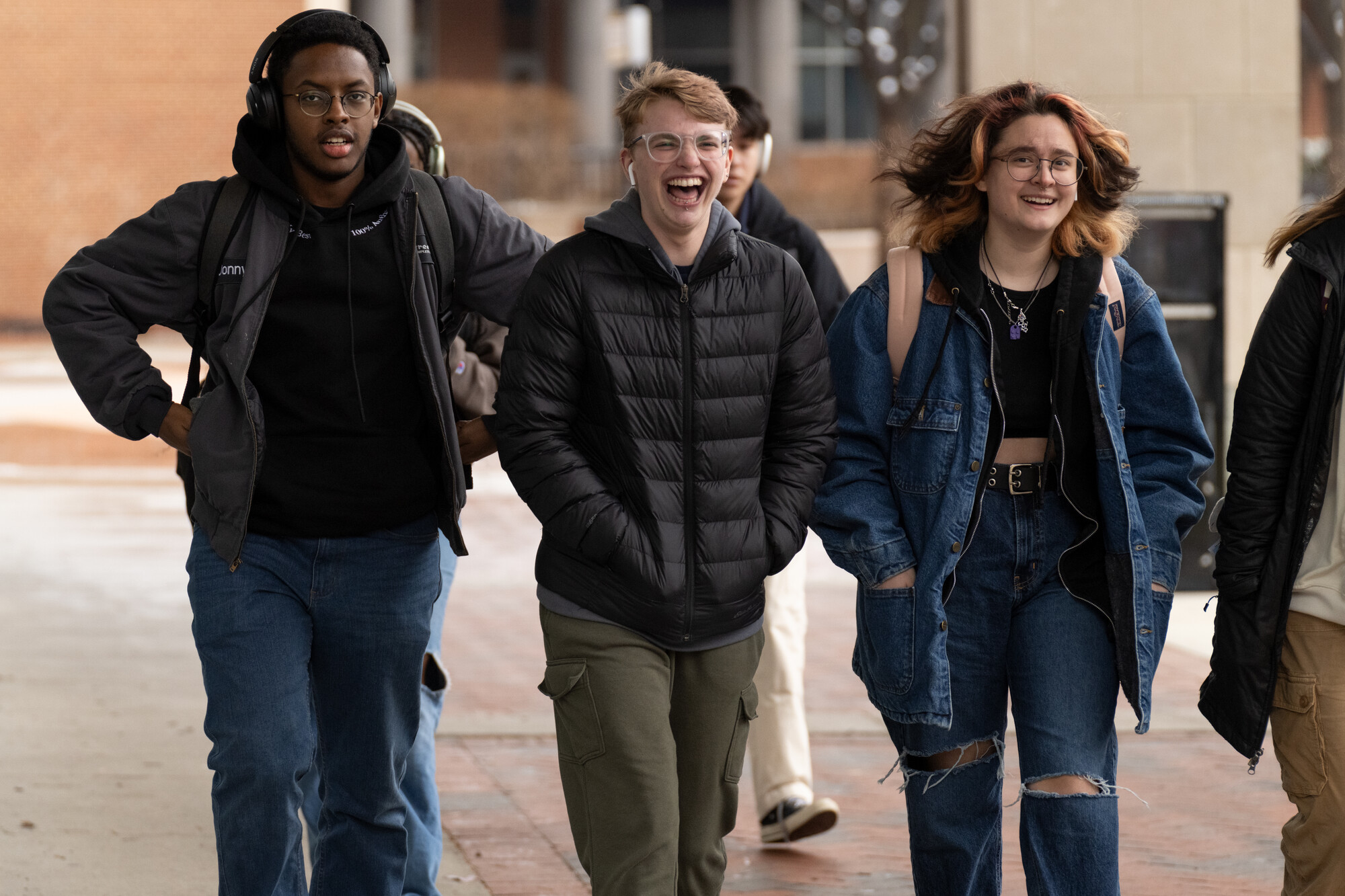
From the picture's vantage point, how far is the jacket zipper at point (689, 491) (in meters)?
3.57

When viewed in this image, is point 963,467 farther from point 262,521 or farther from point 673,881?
point 262,521

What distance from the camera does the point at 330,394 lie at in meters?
3.68

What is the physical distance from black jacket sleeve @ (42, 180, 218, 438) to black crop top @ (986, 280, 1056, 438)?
179 cm

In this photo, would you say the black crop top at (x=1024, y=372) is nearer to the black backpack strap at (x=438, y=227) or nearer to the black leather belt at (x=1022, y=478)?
the black leather belt at (x=1022, y=478)

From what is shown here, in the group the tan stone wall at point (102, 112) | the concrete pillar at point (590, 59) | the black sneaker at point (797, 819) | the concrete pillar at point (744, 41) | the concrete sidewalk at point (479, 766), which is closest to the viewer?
the concrete sidewalk at point (479, 766)

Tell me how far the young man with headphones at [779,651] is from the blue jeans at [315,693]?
5.58 feet

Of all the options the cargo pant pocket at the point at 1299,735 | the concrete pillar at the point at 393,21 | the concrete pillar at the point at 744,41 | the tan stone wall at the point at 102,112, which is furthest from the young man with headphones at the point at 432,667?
the concrete pillar at the point at 744,41

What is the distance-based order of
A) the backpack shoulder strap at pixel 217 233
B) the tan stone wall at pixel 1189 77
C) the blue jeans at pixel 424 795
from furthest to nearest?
the tan stone wall at pixel 1189 77
the blue jeans at pixel 424 795
the backpack shoulder strap at pixel 217 233

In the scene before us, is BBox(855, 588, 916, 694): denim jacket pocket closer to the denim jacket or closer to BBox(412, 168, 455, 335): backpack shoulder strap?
the denim jacket

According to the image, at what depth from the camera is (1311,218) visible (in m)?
3.59

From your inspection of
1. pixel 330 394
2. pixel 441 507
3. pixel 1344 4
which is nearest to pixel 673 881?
pixel 441 507

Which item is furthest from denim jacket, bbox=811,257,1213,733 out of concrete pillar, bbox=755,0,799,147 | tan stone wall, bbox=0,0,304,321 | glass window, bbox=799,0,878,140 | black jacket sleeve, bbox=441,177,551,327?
glass window, bbox=799,0,878,140

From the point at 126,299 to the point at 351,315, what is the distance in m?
0.49

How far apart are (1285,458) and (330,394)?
2.06 m
